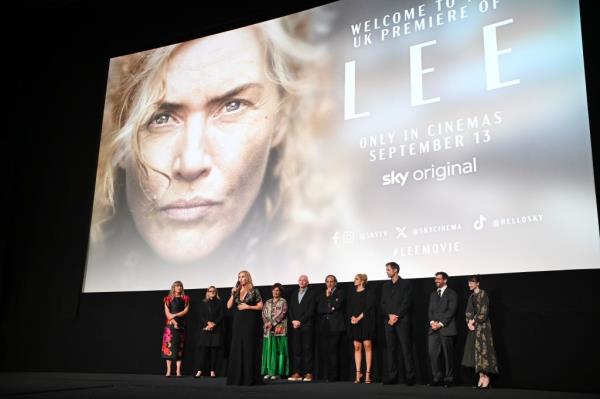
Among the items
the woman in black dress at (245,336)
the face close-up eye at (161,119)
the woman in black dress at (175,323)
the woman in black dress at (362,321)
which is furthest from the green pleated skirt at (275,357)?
the face close-up eye at (161,119)

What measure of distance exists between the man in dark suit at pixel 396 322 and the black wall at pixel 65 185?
335 millimetres

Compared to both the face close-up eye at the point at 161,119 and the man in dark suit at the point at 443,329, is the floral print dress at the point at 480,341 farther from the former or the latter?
the face close-up eye at the point at 161,119

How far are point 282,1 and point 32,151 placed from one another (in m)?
4.60

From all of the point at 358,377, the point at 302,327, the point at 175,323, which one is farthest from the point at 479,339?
the point at 175,323

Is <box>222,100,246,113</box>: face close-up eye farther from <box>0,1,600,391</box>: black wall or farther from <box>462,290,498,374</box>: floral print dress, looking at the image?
<box>462,290,498,374</box>: floral print dress

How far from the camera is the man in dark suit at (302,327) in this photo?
248 inches

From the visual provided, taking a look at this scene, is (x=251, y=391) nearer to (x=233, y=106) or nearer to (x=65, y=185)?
(x=233, y=106)

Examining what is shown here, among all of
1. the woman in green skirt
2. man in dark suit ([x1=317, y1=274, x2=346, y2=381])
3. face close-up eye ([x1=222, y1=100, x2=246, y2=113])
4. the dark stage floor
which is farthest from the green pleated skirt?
face close-up eye ([x1=222, y1=100, x2=246, y2=113])

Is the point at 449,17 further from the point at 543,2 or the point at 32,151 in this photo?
the point at 32,151

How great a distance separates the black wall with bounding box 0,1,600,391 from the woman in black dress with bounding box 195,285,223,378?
46 centimetres

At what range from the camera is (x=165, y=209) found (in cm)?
758

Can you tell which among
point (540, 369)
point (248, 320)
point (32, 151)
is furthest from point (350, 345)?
point (32, 151)

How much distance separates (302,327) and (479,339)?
1.90 m

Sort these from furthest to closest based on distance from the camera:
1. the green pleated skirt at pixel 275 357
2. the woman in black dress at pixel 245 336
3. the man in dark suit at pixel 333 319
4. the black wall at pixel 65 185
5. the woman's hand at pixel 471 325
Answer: the black wall at pixel 65 185
the green pleated skirt at pixel 275 357
the man in dark suit at pixel 333 319
the woman's hand at pixel 471 325
the woman in black dress at pixel 245 336
